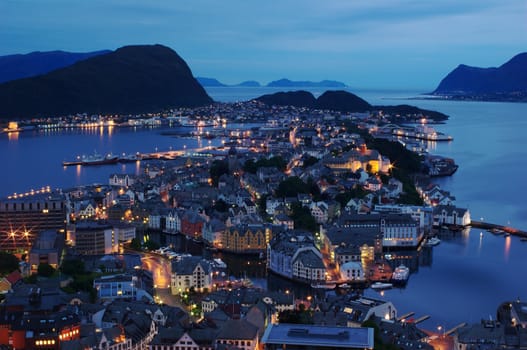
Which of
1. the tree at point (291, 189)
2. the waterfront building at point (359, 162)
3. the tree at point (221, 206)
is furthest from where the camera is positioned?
the waterfront building at point (359, 162)

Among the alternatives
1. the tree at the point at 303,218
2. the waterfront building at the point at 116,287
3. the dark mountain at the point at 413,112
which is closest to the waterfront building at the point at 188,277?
the waterfront building at the point at 116,287

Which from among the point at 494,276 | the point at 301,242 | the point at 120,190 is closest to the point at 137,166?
the point at 120,190

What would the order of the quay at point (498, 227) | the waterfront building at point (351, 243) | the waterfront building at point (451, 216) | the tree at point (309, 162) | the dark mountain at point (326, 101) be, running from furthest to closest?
the dark mountain at point (326, 101) < the tree at point (309, 162) < the waterfront building at point (451, 216) < the quay at point (498, 227) < the waterfront building at point (351, 243)

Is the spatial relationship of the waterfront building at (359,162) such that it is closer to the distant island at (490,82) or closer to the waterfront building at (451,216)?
the waterfront building at (451,216)

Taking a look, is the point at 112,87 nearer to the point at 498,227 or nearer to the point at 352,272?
the point at 498,227

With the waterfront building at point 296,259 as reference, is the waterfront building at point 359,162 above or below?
above

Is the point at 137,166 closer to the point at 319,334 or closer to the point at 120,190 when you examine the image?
the point at 120,190
